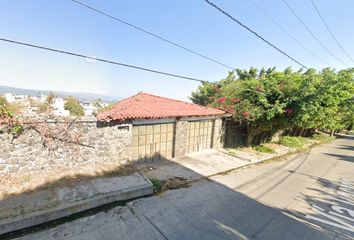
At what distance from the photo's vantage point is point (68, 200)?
628 centimetres

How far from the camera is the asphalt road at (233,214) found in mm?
5370

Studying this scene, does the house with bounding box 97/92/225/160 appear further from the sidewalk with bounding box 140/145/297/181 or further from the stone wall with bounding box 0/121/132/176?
the sidewalk with bounding box 140/145/297/181

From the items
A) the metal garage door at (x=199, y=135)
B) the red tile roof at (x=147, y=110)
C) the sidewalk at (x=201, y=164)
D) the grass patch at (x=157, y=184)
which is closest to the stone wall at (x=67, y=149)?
the red tile roof at (x=147, y=110)

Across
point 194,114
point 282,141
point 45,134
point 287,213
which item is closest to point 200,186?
point 287,213

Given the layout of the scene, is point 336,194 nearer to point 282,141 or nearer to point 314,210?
point 314,210

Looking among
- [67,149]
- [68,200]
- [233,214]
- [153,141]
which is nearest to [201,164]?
[153,141]

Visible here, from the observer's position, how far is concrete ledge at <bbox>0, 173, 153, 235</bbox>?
17.6 ft

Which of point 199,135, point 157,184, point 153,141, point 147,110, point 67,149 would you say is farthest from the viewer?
point 199,135

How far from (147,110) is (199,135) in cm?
445

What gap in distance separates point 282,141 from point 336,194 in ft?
37.3

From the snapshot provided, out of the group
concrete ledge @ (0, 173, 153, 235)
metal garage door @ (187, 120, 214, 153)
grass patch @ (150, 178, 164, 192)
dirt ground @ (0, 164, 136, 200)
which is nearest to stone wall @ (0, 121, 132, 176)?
dirt ground @ (0, 164, 136, 200)

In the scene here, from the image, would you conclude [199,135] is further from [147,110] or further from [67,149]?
[67,149]

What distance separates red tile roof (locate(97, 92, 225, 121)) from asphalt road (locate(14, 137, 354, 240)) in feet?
12.1

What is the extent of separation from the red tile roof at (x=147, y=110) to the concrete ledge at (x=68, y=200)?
261 centimetres
